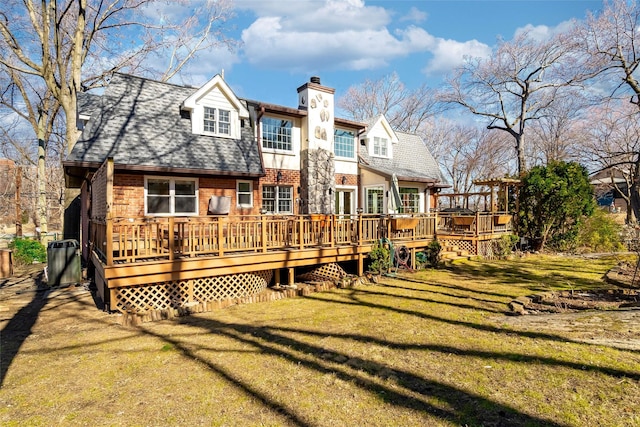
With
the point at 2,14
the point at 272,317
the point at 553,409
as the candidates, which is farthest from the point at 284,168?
the point at 2,14

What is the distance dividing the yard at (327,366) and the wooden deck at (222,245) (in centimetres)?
106

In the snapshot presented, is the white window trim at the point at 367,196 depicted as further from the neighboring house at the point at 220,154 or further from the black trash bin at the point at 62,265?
the black trash bin at the point at 62,265

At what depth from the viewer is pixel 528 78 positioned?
25.4m

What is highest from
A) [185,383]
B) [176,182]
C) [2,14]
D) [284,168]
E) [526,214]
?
[2,14]

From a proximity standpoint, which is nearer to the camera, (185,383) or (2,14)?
(185,383)

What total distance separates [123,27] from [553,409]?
24.2 m

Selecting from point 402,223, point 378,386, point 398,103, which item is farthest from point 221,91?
point 398,103

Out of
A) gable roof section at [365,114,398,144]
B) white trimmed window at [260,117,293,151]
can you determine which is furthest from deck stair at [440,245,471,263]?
white trimmed window at [260,117,293,151]

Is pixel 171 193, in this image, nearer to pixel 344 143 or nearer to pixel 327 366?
pixel 344 143

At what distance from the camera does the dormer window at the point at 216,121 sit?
1309cm

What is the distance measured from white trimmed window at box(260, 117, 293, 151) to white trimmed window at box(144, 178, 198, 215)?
3719 mm

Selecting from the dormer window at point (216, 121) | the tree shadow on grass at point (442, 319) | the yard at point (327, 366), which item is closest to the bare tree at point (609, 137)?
the yard at point (327, 366)

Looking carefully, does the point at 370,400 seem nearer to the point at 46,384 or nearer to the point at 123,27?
the point at 46,384

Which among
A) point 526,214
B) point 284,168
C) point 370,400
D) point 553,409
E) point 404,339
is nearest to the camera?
point 553,409
